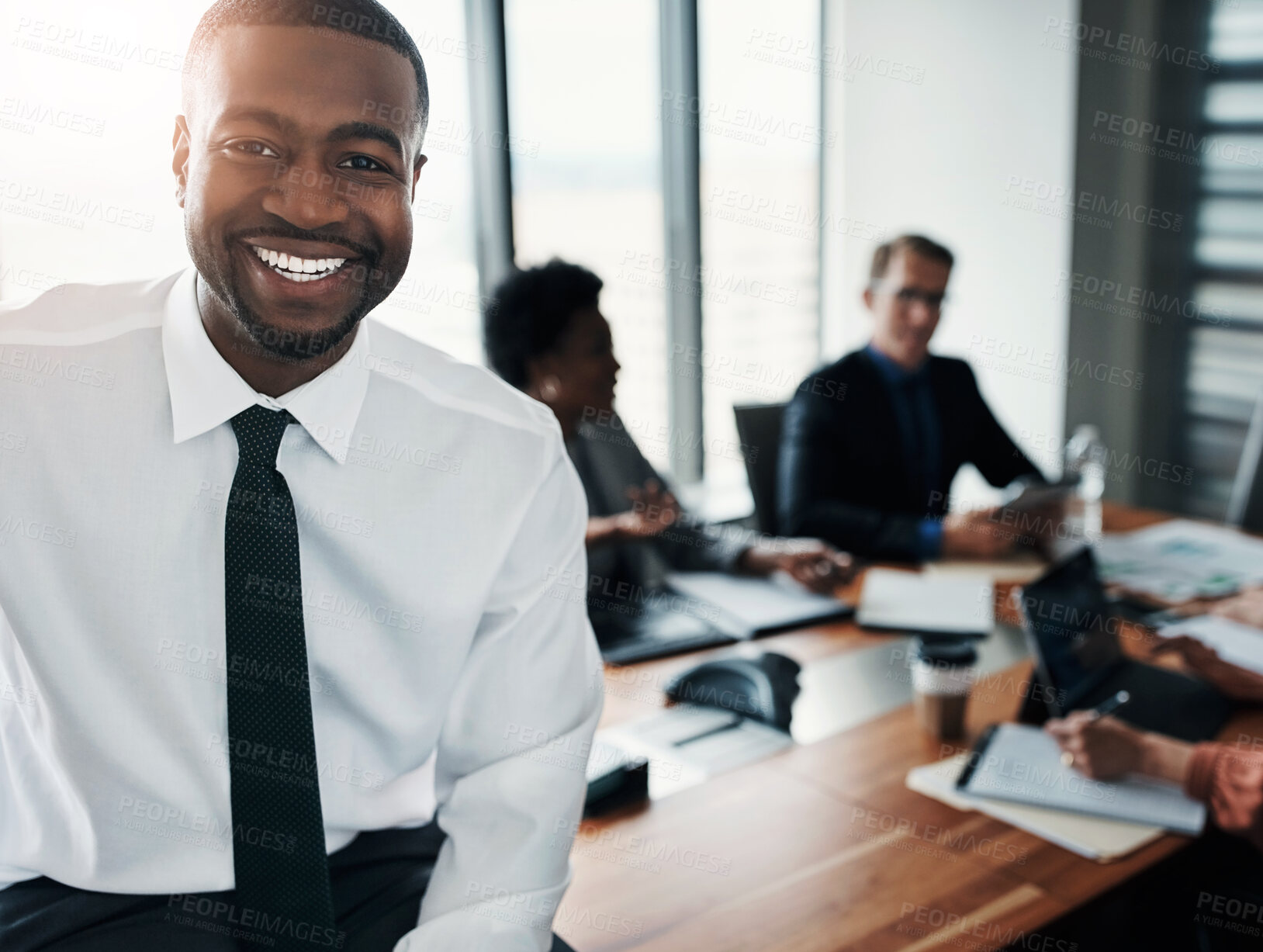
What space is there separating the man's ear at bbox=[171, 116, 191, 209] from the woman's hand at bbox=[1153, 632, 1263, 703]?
5.18 ft

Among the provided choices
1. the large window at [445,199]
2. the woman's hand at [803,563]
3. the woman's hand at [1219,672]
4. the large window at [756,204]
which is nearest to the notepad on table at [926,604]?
the woman's hand at [803,563]

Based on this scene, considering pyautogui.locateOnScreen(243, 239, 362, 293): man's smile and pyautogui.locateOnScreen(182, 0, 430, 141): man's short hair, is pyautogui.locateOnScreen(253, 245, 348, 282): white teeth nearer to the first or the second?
pyautogui.locateOnScreen(243, 239, 362, 293): man's smile

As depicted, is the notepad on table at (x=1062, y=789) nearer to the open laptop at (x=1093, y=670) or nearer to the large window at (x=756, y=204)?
the open laptop at (x=1093, y=670)

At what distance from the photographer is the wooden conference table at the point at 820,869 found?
45.7 inches

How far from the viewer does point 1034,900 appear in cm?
121

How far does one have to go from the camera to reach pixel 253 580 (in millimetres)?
1066

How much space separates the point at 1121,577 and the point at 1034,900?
120cm

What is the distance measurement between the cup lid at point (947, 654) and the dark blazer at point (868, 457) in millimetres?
892

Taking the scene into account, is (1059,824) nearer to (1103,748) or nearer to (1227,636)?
(1103,748)

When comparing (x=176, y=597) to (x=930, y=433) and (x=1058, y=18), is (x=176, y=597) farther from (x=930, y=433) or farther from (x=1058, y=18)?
(x=1058, y=18)

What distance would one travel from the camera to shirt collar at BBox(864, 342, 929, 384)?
2.94m

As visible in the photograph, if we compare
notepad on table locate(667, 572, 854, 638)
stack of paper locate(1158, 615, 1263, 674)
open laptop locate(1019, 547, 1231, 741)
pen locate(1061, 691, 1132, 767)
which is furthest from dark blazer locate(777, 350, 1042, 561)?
pen locate(1061, 691, 1132, 767)

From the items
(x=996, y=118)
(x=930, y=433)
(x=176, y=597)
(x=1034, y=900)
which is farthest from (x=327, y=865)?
(x=996, y=118)

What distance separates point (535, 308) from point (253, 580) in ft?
4.58
